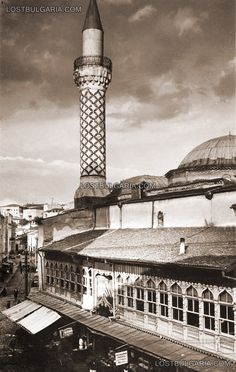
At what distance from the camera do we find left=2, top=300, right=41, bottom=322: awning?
22705 mm

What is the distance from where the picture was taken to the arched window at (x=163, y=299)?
1451cm

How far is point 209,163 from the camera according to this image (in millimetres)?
28219

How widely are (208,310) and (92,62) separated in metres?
27.2

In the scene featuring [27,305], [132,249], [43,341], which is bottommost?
[43,341]

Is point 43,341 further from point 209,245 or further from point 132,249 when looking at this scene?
point 209,245

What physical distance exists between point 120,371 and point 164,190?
12.0m

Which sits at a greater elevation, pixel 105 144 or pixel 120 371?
Answer: pixel 105 144

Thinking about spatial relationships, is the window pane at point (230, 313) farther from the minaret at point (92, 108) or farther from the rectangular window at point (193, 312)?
the minaret at point (92, 108)

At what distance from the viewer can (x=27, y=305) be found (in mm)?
24625

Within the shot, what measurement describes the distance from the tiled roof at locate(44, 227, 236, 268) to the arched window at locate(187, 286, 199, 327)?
96 centimetres

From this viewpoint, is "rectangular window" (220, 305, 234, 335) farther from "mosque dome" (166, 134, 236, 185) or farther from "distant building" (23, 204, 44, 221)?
"distant building" (23, 204, 44, 221)

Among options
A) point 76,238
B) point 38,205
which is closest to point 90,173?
point 76,238

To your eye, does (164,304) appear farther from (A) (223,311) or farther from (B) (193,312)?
(A) (223,311)

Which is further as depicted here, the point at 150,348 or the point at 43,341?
the point at 43,341
